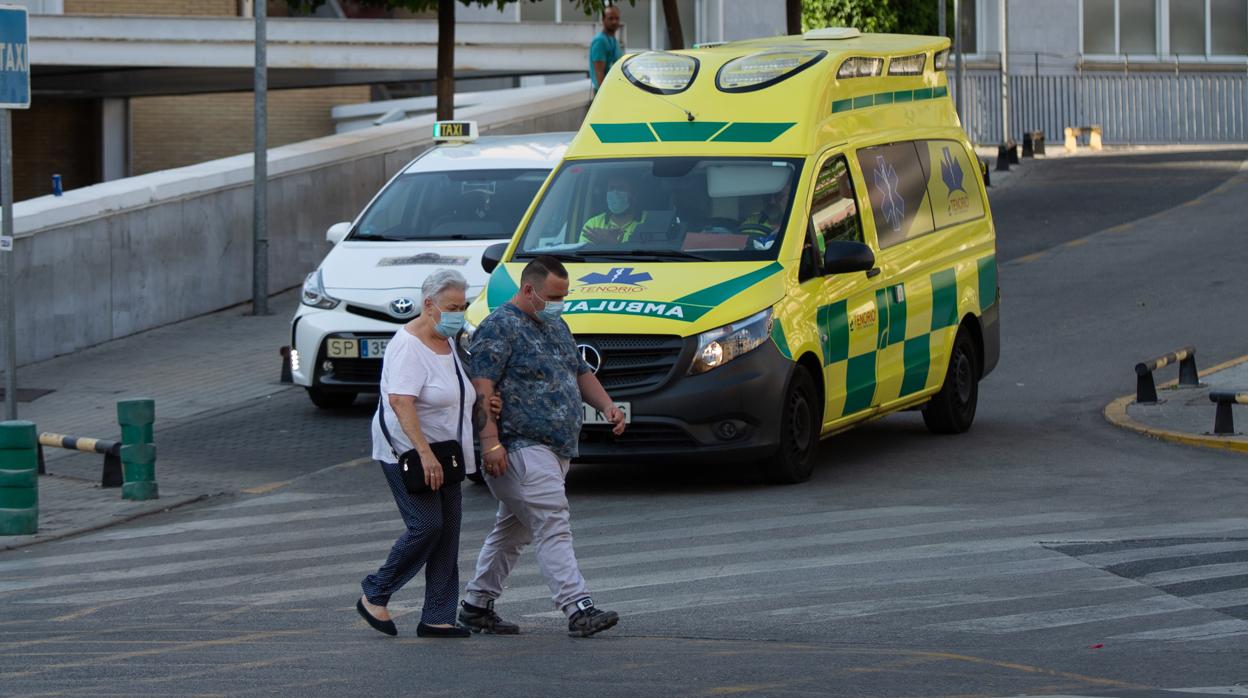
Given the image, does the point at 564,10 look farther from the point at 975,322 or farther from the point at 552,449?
the point at 552,449

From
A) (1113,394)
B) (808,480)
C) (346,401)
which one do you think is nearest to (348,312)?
(346,401)

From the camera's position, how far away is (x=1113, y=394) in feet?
54.5

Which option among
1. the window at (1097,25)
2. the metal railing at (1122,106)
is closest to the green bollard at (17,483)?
the metal railing at (1122,106)

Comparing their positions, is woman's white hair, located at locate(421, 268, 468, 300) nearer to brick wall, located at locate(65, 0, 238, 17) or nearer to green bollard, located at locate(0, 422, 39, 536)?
green bollard, located at locate(0, 422, 39, 536)

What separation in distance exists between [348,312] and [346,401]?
→ 3.91 feet

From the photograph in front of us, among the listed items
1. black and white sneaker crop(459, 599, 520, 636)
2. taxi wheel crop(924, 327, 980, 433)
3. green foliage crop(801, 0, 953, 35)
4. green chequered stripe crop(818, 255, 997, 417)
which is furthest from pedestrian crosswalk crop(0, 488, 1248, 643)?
green foliage crop(801, 0, 953, 35)

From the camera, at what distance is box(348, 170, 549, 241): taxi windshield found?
16406 millimetres

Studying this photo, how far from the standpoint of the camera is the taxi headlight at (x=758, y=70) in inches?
522

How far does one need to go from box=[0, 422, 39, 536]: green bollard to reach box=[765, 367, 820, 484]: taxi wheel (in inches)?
168

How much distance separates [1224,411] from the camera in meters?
14.0

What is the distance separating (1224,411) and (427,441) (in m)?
7.50

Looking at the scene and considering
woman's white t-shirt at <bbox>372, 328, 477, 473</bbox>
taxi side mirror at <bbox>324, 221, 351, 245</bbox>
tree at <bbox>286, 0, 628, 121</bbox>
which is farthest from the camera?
tree at <bbox>286, 0, 628, 121</bbox>

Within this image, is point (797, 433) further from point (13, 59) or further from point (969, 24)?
point (969, 24)

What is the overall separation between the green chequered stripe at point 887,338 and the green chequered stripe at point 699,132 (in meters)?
1.23
